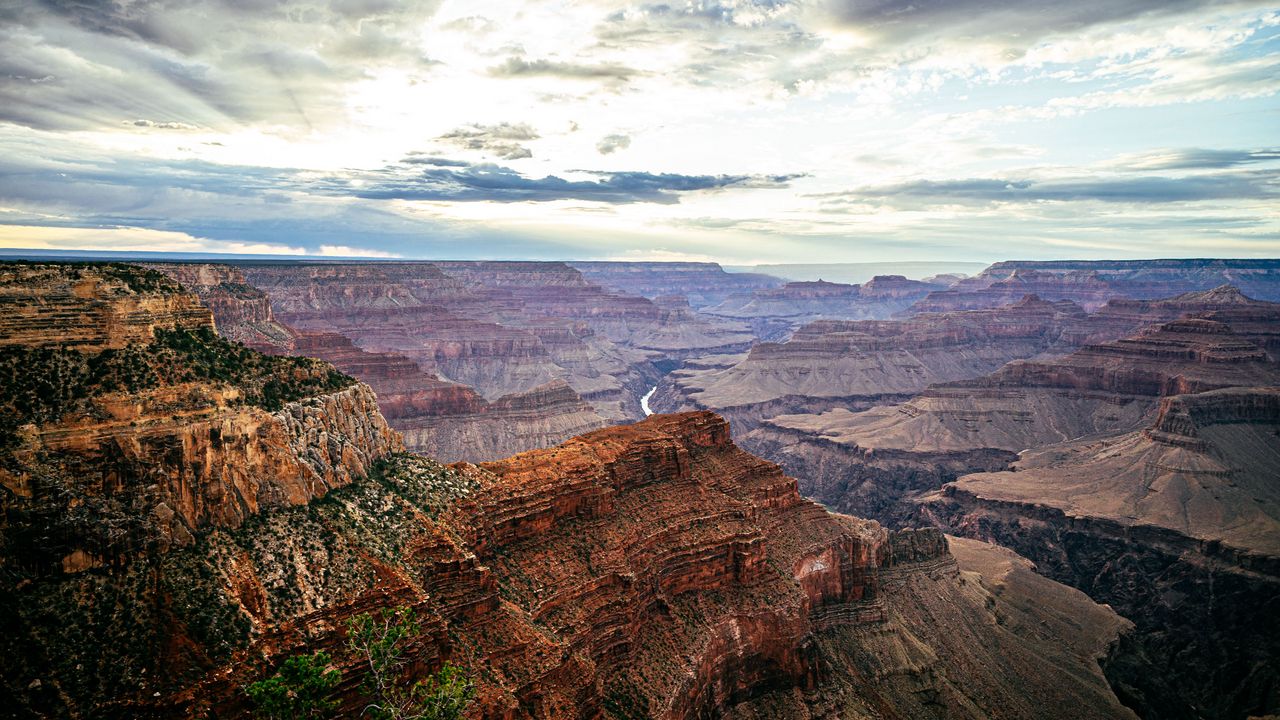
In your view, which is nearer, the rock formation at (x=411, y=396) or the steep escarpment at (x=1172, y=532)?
the steep escarpment at (x=1172, y=532)

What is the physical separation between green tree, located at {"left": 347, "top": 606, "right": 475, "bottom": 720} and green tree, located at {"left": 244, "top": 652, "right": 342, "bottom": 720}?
1.47 m

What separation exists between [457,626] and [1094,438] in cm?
15596

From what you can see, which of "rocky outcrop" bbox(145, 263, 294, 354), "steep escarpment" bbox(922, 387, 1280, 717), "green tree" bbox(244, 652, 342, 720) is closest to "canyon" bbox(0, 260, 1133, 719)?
"green tree" bbox(244, 652, 342, 720)

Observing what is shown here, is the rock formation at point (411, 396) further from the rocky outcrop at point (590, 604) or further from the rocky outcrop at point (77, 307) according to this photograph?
the rocky outcrop at point (77, 307)

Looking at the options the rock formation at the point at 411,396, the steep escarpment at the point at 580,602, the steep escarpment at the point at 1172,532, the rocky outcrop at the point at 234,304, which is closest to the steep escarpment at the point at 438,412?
the rock formation at the point at 411,396

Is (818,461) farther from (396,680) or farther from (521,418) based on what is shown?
(396,680)

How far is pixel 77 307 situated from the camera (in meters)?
35.3

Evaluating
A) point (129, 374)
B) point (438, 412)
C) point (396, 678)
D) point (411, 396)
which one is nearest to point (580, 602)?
point (396, 678)

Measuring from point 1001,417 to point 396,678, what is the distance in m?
171

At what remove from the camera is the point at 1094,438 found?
157125 millimetres

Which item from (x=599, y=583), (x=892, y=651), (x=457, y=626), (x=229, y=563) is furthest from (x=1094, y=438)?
(x=229, y=563)

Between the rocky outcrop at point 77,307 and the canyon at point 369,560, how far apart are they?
0.39ft

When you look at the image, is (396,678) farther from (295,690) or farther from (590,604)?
(590,604)

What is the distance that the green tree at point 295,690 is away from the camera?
27062 millimetres
